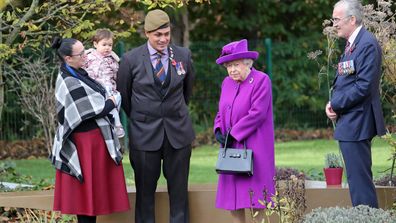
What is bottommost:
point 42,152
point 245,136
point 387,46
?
point 42,152

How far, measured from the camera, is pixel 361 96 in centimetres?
761

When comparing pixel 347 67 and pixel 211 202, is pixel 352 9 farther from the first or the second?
pixel 211 202

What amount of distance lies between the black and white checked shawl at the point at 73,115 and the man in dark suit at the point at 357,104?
73.1 inches

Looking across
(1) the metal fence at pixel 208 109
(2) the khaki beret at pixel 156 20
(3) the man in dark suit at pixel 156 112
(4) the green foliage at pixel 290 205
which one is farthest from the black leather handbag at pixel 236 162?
(1) the metal fence at pixel 208 109

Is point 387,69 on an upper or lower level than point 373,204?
upper

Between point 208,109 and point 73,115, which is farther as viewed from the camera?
point 208,109

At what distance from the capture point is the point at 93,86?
802 cm

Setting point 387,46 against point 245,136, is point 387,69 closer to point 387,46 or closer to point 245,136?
point 387,46

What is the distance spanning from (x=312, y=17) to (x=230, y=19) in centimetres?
206

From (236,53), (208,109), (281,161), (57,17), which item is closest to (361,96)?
(236,53)

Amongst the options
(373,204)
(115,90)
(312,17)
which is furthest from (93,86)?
(312,17)

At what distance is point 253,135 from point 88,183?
139cm

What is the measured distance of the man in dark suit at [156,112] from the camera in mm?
8172

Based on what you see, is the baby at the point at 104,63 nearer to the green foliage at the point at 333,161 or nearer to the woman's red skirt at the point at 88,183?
the woman's red skirt at the point at 88,183
